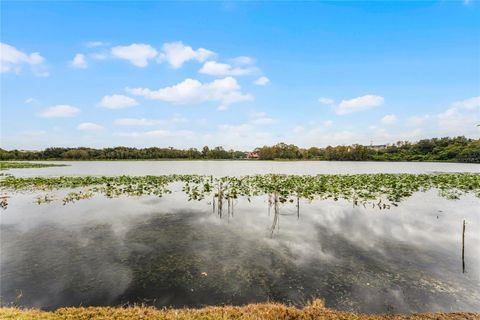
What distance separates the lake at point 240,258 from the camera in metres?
6.47

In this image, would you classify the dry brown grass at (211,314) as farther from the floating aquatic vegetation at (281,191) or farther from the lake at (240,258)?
the floating aquatic vegetation at (281,191)

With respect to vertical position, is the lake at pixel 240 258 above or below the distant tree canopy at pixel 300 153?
below

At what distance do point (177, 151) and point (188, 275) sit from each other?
422ft

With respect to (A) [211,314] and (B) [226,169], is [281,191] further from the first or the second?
(B) [226,169]

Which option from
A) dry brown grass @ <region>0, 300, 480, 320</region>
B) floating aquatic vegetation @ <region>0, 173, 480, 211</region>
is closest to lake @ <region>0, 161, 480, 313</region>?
dry brown grass @ <region>0, 300, 480, 320</region>

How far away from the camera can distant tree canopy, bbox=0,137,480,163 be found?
101500 millimetres

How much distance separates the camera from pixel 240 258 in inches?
346

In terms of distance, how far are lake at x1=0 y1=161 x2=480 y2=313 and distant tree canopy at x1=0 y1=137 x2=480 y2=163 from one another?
102m

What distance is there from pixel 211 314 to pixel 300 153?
129 meters

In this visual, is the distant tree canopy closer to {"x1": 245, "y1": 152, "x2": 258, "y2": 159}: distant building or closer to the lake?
{"x1": 245, "y1": 152, "x2": 258, "y2": 159}: distant building

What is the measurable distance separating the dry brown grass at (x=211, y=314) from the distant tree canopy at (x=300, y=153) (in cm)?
11041

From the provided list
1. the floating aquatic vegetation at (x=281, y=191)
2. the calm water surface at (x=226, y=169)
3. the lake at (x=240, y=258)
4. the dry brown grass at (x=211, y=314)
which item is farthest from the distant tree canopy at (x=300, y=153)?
the dry brown grass at (x=211, y=314)

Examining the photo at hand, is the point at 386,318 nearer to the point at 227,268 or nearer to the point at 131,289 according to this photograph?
the point at 227,268

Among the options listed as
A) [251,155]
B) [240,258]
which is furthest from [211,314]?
Result: [251,155]
